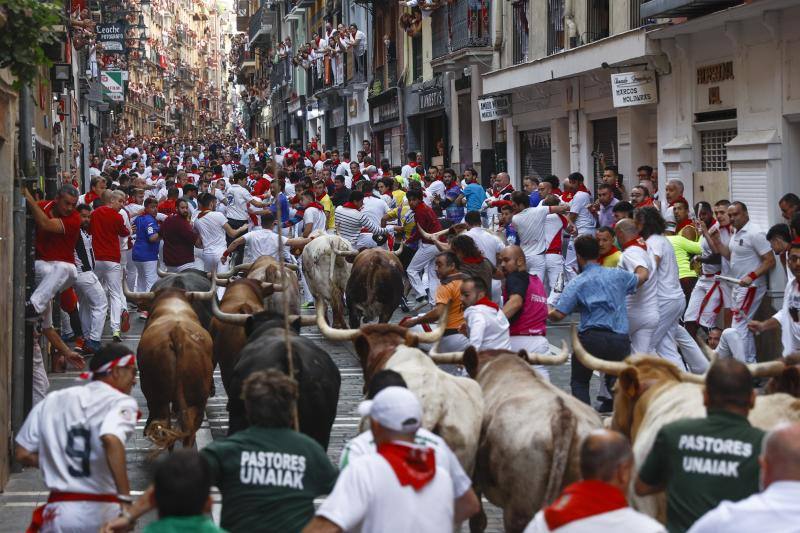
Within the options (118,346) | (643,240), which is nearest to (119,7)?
(643,240)

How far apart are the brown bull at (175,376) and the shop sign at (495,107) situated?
70.9 ft

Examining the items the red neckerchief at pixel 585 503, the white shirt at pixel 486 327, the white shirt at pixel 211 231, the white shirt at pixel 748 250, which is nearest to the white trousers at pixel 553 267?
the white shirt at pixel 748 250

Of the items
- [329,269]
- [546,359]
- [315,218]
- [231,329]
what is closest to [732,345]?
[546,359]

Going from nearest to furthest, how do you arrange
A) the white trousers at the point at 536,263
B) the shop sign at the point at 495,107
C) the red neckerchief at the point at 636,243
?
the red neckerchief at the point at 636,243, the white trousers at the point at 536,263, the shop sign at the point at 495,107

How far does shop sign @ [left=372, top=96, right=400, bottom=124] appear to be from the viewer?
42.1 m

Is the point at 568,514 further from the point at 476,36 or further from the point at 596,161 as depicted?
the point at 476,36

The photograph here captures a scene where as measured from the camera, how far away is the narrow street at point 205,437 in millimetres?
9180

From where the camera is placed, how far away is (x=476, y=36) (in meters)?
32.1

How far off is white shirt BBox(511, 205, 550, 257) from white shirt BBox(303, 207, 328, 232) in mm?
4320

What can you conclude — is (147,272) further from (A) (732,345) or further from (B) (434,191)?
(A) (732,345)

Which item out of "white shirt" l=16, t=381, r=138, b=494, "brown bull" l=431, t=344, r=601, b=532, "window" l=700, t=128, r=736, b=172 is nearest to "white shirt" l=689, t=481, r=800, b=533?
"brown bull" l=431, t=344, r=601, b=532

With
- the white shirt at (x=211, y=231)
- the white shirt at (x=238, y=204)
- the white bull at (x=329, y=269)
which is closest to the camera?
the white bull at (x=329, y=269)

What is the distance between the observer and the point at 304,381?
8.23m

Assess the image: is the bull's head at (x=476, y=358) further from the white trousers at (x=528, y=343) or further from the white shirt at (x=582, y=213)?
the white shirt at (x=582, y=213)
